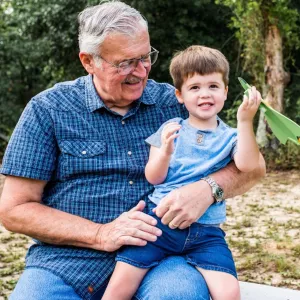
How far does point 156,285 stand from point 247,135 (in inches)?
24.6

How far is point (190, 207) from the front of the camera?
2.18 meters

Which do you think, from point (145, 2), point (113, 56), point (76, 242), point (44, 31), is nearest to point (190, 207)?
point (76, 242)

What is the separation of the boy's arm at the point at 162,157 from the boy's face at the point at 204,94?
5.5 inches

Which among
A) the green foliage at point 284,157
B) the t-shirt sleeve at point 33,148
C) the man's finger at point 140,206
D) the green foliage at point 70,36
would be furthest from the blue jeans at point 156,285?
the green foliage at point 70,36

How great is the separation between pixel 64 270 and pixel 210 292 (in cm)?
56

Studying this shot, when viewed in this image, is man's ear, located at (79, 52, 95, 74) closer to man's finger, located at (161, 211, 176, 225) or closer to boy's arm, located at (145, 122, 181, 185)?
boy's arm, located at (145, 122, 181, 185)

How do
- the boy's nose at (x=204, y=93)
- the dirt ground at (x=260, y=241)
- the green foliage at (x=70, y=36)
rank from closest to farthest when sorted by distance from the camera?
1. the boy's nose at (x=204, y=93)
2. the dirt ground at (x=260, y=241)
3. the green foliage at (x=70, y=36)

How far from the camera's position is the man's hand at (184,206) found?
2.18 meters

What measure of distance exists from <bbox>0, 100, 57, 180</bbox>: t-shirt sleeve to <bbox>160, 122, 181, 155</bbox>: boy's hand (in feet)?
1.56

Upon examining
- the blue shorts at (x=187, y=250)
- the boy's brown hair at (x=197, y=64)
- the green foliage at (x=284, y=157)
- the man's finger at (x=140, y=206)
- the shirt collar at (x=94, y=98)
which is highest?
the boy's brown hair at (x=197, y=64)

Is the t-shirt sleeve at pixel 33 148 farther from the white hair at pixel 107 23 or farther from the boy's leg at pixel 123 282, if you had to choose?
the boy's leg at pixel 123 282

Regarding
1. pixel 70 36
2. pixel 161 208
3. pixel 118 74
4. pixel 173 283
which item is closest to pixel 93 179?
pixel 161 208

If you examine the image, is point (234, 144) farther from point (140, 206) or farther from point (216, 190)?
point (140, 206)

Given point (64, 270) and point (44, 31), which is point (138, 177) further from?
point (44, 31)
